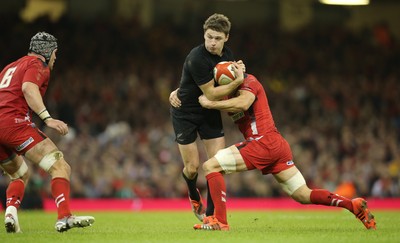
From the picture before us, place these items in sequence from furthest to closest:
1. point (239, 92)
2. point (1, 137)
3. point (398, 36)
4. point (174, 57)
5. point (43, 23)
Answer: point (398, 36)
point (174, 57)
point (43, 23)
point (239, 92)
point (1, 137)

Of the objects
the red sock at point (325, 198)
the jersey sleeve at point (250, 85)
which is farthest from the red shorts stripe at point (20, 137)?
the red sock at point (325, 198)

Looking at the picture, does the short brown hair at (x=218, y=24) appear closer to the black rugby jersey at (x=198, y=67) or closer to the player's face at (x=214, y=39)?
the player's face at (x=214, y=39)

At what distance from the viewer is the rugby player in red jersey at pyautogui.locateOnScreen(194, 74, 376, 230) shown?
9102mm

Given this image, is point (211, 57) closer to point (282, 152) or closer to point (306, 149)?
point (282, 152)

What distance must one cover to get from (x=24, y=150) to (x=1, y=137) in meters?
0.29

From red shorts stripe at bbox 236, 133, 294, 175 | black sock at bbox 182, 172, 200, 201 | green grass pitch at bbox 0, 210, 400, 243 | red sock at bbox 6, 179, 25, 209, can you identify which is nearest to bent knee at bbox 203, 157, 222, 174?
red shorts stripe at bbox 236, 133, 294, 175

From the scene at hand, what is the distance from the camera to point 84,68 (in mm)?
22938

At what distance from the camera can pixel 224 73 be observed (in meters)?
9.32

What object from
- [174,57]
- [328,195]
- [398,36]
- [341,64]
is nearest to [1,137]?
[328,195]

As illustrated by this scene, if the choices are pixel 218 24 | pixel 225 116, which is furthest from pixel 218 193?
pixel 225 116

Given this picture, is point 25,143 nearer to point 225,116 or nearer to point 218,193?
point 218,193

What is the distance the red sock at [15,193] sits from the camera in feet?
30.1

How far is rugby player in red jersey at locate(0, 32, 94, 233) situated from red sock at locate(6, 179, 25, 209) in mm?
37

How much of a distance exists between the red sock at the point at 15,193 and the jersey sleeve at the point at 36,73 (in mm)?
1348
